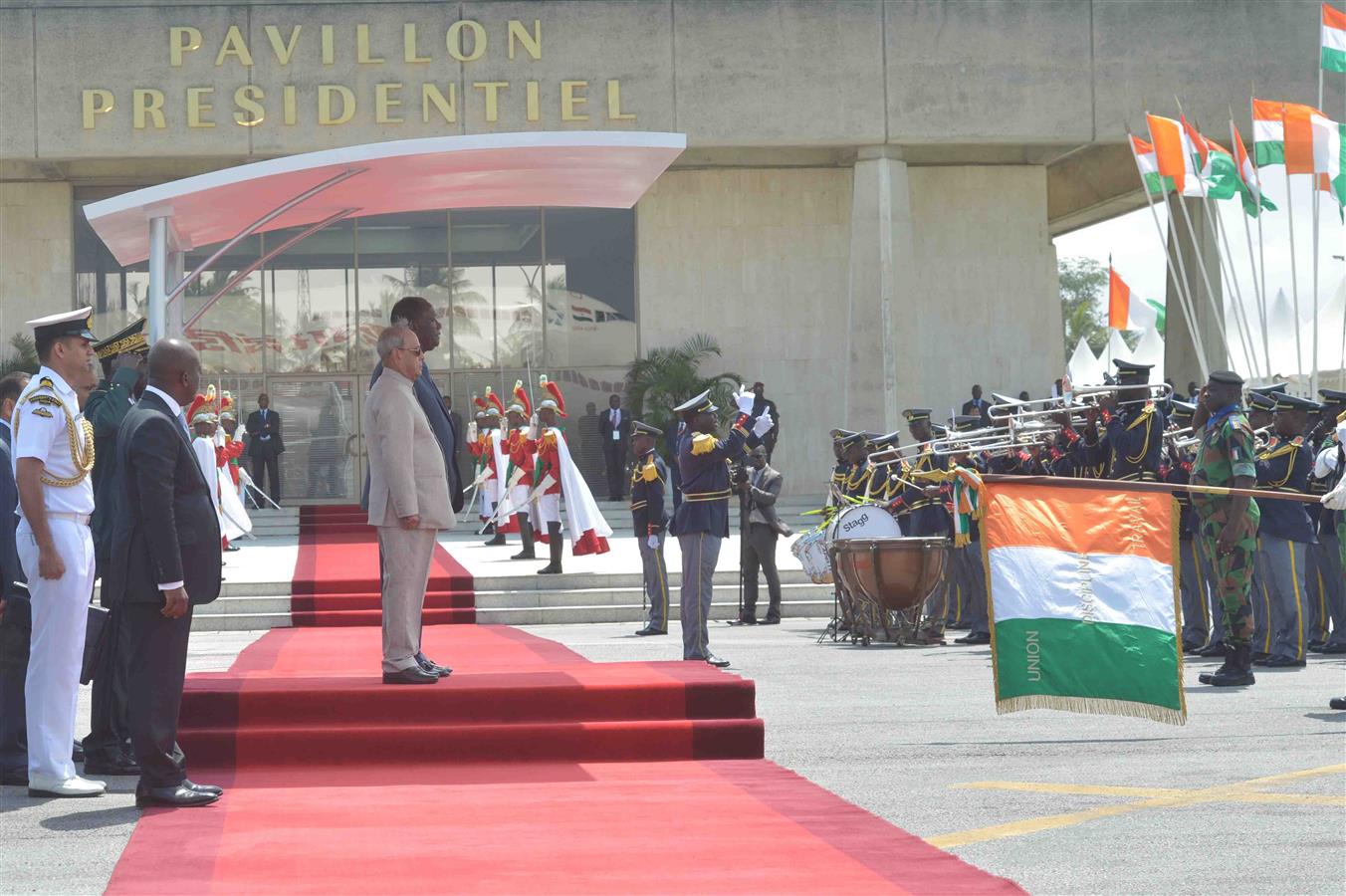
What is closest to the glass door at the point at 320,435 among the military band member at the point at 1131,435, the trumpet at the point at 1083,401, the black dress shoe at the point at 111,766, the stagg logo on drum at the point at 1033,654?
the trumpet at the point at 1083,401

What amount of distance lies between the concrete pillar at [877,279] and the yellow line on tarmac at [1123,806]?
2401 cm

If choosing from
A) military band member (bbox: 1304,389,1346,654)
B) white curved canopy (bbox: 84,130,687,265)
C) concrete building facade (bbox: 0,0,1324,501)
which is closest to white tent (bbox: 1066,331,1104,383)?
concrete building facade (bbox: 0,0,1324,501)

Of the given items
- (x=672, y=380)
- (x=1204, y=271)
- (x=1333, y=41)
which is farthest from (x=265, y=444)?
(x=1333, y=41)

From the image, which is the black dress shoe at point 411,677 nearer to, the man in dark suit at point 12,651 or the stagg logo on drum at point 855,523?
the man in dark suit at point 12,651

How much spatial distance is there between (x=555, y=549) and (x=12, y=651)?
481 inches

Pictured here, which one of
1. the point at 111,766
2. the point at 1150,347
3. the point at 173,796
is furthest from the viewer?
the point at 1150,347

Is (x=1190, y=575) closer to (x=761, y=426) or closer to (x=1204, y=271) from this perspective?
(x=761, y=426)

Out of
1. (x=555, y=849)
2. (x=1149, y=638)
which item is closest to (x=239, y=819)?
(x=555, y=849)

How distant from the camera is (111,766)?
312 inches

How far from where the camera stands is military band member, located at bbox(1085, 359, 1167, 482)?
1317 centimetres

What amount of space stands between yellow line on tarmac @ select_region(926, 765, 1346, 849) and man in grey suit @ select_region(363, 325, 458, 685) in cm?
291

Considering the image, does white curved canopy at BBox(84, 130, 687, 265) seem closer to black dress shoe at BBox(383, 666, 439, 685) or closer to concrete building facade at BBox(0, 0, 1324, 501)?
black dress shoe at BBox(383, 666, 439, 685)

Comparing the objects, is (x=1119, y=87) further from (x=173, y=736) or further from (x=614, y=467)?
(x=173, y=736)

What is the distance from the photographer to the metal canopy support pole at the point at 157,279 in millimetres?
10891
